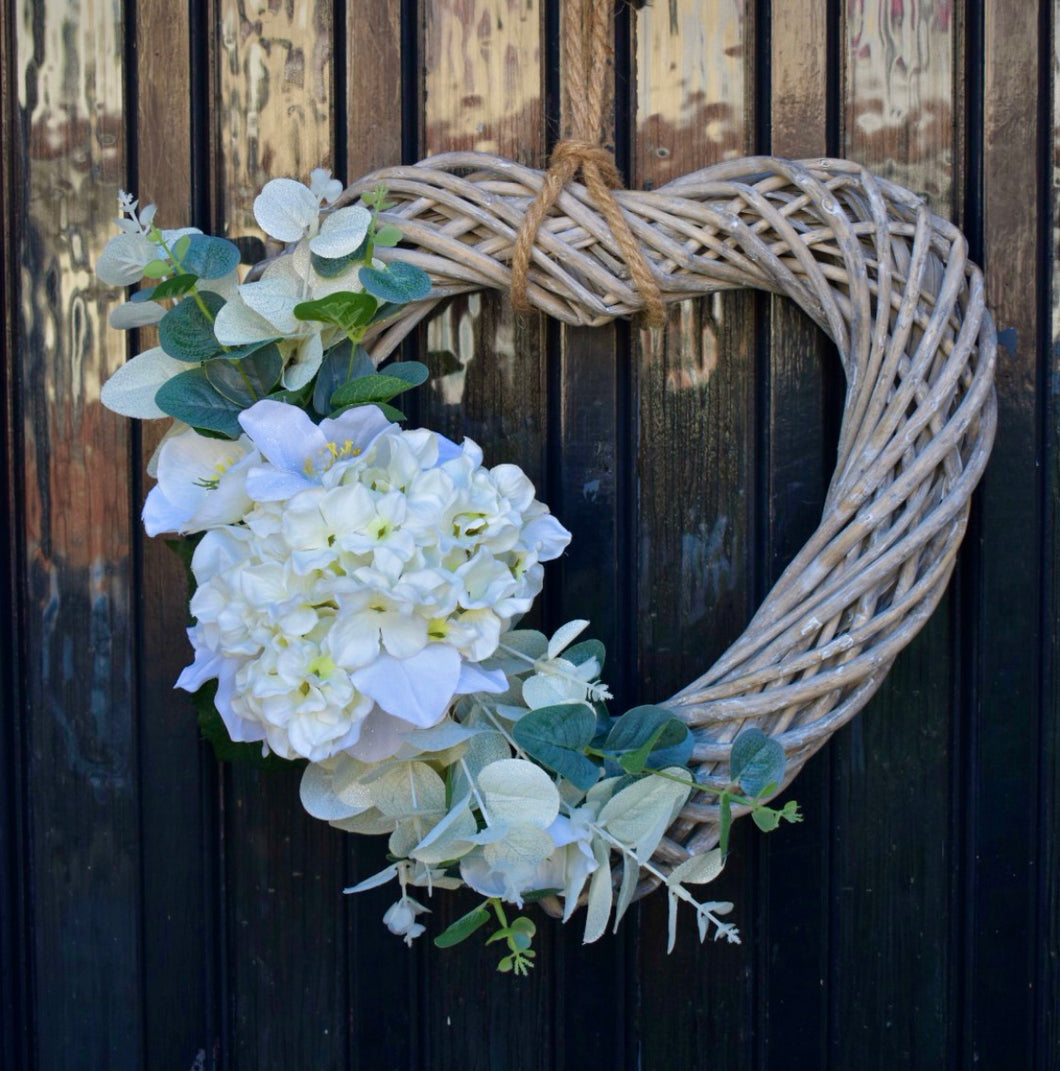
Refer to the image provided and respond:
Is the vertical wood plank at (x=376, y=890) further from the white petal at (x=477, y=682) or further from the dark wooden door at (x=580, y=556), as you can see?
the white petal at (x=477, y=682)

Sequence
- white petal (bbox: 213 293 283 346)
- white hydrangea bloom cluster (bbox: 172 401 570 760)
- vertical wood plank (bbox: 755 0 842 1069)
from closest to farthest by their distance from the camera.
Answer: white hydrangea bloom cluster (bbox: 172 401 570 760)
white petal (bbox: 213 293 283 346)
vertical wood plank (bbox: 755 0 842 1069)

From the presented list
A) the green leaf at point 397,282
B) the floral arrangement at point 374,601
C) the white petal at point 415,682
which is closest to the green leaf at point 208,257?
the floral arrangement at point 374,601

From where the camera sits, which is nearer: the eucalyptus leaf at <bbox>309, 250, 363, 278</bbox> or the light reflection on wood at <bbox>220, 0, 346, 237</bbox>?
the eucalyptus leaf at <bbox>309, 250, 363, 278</bbox>

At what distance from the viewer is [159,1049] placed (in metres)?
0.95

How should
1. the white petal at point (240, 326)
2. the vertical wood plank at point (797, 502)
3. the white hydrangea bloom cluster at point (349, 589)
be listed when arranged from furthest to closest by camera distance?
the vertical wood plank at point (797, 502) → the white petal at point (240, 326) → the white hydrangea bloom cluster at point (349, 589)

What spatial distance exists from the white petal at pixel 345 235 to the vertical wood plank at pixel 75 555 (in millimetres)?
277

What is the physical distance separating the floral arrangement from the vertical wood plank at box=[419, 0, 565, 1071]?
0.12 metres

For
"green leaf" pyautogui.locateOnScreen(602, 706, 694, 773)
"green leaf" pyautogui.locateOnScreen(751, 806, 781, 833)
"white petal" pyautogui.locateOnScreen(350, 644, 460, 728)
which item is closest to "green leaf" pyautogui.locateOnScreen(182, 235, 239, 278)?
"white petal" pyautogui.locateOnScreen(350, 644, 460, 728)

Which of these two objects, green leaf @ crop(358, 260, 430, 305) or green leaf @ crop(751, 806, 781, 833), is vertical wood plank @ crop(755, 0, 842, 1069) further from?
green leaf @ crop(358, 260, 430, 305)

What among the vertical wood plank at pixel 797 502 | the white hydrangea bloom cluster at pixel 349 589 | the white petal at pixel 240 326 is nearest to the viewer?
the white hydrangea bloom cluster at pixel 349 589

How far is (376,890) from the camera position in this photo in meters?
0.93

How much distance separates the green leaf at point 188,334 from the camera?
0.76m

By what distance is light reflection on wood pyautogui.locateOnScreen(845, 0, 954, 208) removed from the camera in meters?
0.91

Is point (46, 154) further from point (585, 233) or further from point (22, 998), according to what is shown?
point (22, 998)
